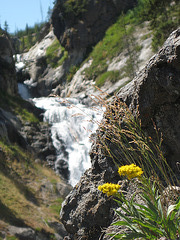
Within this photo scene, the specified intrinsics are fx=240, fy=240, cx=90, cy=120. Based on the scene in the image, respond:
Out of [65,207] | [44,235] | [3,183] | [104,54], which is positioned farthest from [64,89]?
[65,207]

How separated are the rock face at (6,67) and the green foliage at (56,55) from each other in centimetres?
1674

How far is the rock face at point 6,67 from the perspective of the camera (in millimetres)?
21266

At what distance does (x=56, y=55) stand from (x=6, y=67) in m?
20.0

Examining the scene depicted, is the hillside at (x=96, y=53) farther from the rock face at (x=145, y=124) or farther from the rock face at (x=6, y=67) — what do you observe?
the rock face at (x=145, y=124)

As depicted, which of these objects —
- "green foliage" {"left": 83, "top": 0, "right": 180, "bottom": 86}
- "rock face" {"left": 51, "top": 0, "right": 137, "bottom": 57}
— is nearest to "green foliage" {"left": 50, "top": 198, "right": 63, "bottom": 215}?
"green foliage" {"left": 83, "top": 0, "right": 180, "bottom": 86}

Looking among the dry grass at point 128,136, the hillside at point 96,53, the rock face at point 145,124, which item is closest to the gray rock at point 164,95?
the rock face at point 145,124

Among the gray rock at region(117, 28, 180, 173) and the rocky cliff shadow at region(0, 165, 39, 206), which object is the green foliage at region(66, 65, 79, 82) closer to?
the rocky cliff shadow at region(0, 165, 39, 206)

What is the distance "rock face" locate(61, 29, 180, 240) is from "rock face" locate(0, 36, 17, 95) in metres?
18.6

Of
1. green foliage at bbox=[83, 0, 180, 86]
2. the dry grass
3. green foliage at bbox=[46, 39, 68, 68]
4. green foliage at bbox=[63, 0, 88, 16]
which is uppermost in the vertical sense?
green foliage at bbox=[63, 0, 88, 16]

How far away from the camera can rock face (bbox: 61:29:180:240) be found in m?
3.24

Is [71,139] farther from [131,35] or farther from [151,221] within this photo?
[131,35]

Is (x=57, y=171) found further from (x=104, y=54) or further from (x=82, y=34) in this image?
(x=82, y=34)

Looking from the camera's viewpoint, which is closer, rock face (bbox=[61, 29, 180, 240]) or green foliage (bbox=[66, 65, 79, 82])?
rock face (bbox=[61, 29, 180, 240])

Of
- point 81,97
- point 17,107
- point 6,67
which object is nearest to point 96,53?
point 81,97
